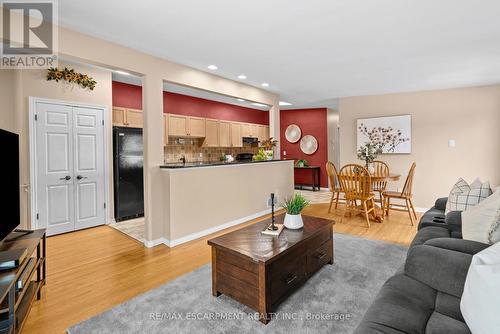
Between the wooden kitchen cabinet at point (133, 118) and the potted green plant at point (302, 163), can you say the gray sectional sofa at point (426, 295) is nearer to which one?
the wooden kitchen cabinet at point (133, 118)

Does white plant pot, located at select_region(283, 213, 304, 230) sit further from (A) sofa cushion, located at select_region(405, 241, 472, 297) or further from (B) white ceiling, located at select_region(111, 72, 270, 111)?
(B) white ceiling, located at select_region(111, 72, 270, 111)

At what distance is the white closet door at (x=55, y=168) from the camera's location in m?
3.75

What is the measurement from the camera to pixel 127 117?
4871mm

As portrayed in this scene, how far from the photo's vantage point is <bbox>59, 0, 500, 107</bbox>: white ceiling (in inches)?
89.0

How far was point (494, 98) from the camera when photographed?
15.5 feet

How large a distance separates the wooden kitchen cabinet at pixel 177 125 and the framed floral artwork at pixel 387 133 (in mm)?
3833

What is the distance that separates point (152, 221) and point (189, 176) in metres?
0.74

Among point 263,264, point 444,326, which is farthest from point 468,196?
point 263,264

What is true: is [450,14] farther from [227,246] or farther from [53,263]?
[53,263]

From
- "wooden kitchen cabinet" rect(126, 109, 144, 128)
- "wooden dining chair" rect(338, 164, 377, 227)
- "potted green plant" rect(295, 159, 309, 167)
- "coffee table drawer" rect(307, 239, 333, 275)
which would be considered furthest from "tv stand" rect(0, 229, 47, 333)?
"potted green plant" rect(295, 159, 309, 167)

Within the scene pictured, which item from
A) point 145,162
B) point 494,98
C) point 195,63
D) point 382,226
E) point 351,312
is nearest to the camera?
point 351,312

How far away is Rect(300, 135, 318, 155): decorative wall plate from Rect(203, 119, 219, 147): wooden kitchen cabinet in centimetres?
293

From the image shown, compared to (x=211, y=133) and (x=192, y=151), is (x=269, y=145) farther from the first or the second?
(x=192, y=151)

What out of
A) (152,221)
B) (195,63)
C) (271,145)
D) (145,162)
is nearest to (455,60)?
(271,145)
